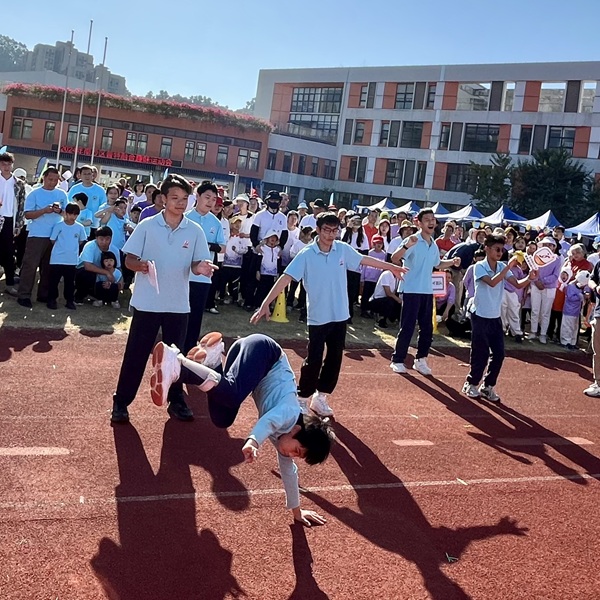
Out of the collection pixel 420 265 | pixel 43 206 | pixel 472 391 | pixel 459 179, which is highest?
pixel 459 179

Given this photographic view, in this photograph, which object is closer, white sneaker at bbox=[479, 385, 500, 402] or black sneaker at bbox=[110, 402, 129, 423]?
black sneaker at bbox=[110, 402, 129, 423]

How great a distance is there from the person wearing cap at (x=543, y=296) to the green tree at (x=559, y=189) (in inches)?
1164

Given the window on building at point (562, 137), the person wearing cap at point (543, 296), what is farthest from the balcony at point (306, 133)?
the person wearing cap at point (543, 296)

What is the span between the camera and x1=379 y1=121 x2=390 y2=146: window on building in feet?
190

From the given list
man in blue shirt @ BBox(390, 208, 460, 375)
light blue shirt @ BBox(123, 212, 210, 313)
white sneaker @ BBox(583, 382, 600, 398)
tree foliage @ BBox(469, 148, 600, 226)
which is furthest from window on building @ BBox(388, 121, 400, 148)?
light blue shirt @ BBox(123, 212, 210, 313)

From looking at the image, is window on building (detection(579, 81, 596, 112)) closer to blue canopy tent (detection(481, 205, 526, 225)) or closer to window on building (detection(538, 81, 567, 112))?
window on building (detection(538, 81, 567, 112))

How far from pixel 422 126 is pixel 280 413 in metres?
54.3

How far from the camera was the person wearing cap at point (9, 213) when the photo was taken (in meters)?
11.0

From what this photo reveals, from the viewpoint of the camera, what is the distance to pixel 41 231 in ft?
38.0

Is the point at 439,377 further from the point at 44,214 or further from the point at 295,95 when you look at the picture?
the point at 295,95

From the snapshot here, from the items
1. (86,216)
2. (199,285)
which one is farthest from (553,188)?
(199,285)

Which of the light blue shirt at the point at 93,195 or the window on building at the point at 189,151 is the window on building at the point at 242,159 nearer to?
the window on building at the point at 189,151

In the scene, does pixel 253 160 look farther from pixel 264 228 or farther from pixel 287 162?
pixel 264 228

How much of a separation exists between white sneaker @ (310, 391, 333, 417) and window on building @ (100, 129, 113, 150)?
156 feet
